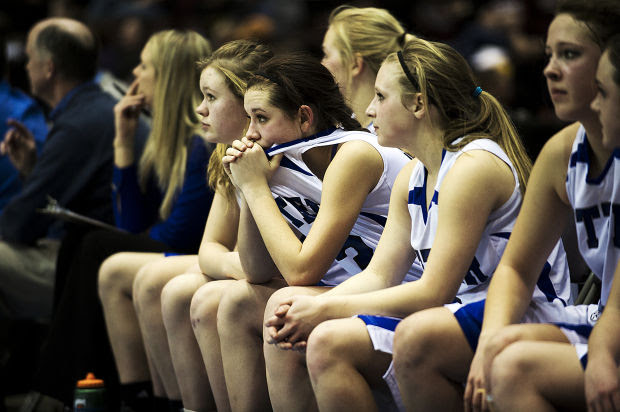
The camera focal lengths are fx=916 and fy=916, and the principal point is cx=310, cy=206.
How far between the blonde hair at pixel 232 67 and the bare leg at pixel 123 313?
1.73 feet

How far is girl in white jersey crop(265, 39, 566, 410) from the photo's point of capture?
2.01 meters

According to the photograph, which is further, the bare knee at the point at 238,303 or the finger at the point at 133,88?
the finger at the point at 133,88

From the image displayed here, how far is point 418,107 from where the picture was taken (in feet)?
7.41

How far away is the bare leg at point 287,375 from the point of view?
2.26m

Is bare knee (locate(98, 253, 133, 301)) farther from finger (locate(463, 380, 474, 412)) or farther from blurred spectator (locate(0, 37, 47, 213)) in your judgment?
finger (locate(463, 380, 474, 412))

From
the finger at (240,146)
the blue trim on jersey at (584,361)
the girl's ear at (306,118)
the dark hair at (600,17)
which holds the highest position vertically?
the dark hair at (600,17)

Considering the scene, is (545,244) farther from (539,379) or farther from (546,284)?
(539,379)

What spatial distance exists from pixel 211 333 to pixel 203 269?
275mm

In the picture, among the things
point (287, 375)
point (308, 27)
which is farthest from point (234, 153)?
point (308, 27)

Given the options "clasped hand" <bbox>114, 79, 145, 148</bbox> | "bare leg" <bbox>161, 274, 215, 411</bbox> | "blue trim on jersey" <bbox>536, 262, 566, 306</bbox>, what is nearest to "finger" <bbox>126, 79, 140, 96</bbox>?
"clasped hand" <bbox>114, 79, 145, 148</bbox>

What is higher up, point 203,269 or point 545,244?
point 545,244

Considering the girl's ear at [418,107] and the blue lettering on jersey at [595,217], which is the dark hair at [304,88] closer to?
the girl's ear at [418,107]

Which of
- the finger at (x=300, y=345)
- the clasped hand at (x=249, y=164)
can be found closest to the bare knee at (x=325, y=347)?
the finger at (x=300, y=345)

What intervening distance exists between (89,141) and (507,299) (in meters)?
2.66
